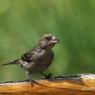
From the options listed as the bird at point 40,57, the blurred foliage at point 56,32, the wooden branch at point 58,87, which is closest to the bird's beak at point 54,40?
the bird at point 40,57

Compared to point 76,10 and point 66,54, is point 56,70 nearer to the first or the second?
point 66,54

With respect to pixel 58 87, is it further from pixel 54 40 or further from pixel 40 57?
pixel 40 57

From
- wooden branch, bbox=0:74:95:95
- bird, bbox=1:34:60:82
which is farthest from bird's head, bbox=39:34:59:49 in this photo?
wooden branch, bbox=0:74:95:95

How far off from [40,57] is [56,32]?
0.77 m

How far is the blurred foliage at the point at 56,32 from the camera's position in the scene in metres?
5.87

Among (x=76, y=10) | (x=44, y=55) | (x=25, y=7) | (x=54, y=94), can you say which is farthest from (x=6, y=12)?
(x=54, y=94)

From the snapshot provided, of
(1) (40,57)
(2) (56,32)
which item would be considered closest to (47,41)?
(1) (40,57)

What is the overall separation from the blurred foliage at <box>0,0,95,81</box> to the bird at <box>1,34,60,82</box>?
65 centimetres

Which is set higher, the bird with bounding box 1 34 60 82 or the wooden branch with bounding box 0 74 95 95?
the bird with bounding box 1 34 60 82

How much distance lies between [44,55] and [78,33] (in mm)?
955

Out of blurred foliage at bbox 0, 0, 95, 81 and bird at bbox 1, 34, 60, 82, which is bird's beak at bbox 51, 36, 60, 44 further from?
blurred foliage at bbox 0, 0, 95, 81

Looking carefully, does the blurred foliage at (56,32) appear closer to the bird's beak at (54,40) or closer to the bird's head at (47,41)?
the bird's head at (47,41)

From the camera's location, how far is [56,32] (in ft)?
19.1

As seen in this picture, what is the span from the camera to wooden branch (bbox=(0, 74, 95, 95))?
3.94 meters
